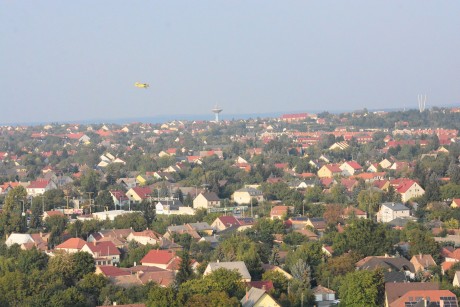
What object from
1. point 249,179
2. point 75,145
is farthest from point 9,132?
point 249,179

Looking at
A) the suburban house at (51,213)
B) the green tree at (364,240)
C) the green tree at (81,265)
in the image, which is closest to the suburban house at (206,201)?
the suburban house at (51,213)

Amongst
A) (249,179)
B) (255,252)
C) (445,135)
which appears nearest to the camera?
(255,252)

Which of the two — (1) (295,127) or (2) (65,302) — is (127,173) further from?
(1) (295,127)

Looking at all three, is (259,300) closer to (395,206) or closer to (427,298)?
(427,298)

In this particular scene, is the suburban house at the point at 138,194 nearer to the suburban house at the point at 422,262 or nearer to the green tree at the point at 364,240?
the green tree at the point at 364,240

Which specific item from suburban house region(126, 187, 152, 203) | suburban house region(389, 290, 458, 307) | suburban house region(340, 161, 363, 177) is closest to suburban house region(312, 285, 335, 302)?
suburban house region(389, 290, 458, 307)
